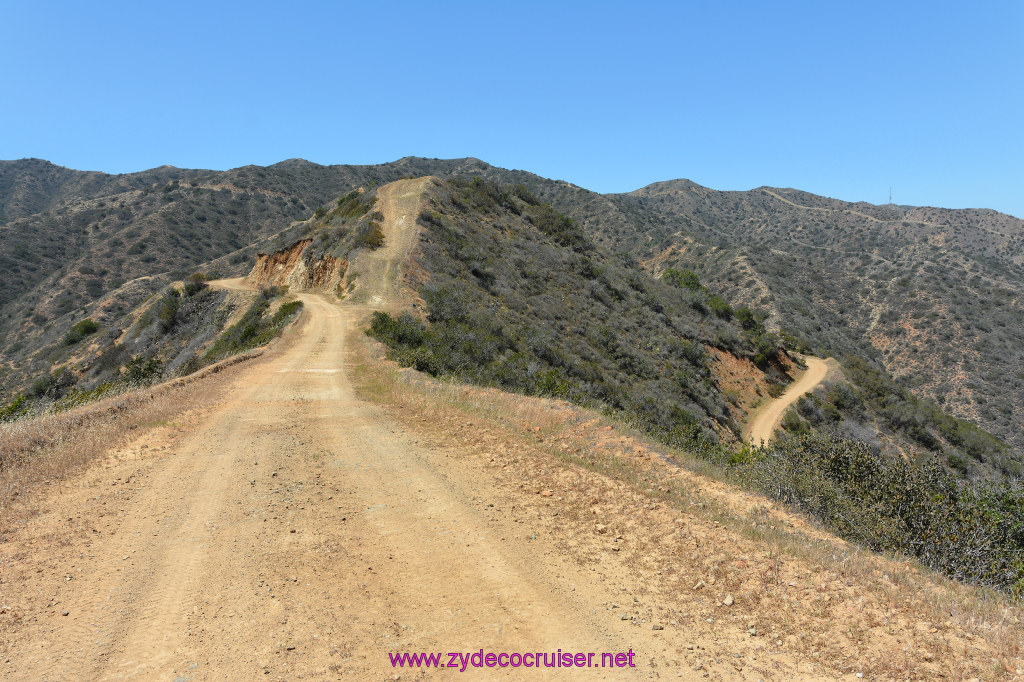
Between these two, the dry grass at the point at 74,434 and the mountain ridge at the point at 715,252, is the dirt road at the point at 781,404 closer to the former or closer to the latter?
the mountain ridge at the point at 715,252

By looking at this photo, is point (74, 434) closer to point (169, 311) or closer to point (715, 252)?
point (169, 311)

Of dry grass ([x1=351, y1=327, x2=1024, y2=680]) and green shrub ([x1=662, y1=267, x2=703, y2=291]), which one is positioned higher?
green shrub ([x1=662, y1=267, x2=703, y2=291])

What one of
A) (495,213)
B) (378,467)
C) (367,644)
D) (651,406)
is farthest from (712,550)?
(495,213)

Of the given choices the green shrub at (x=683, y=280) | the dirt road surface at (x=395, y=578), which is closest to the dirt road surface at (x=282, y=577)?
the dirt road surface at (x=395, y=578)

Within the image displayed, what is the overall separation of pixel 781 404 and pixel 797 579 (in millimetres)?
39478

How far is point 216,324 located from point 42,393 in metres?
11.7

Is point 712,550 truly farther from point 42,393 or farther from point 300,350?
point 42,393

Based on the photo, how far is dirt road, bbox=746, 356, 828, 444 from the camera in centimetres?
3494

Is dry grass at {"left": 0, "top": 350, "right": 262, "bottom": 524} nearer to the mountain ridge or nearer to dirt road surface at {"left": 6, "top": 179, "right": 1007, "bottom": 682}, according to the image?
dirt road surface at {"left": 6, "top": 179, "right": 1007, "bottom": 682}

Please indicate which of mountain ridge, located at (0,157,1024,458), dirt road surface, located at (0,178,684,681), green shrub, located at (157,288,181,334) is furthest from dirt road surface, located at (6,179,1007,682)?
mountain ridge, located at (0,157,1024,458)

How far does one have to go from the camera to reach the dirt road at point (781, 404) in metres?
34.9

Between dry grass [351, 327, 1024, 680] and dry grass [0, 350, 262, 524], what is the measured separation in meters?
7.59

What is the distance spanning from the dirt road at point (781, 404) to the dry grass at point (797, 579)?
82.0 feet

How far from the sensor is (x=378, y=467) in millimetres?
9016
